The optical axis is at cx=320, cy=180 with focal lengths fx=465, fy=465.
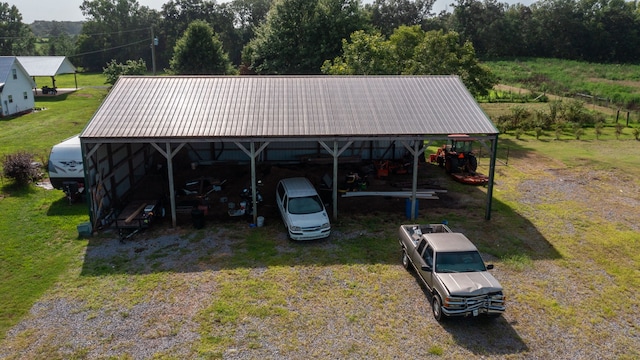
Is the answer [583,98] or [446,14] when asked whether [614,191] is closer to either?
[583,98]

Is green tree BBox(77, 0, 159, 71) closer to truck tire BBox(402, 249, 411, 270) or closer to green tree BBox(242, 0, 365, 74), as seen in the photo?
green tree BBox(242, 0, 365, 74)

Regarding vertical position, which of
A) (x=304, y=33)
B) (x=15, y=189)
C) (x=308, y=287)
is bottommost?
(x=308, y=287)

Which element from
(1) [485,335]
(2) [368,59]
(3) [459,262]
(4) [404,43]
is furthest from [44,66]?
(1) [485,335]

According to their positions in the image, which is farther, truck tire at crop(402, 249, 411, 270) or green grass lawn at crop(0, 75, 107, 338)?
truck tire at crop(402, 249, 411, 270)

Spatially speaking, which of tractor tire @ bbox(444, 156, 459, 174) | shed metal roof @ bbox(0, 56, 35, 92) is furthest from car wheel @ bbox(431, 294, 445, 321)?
shed metal roof @ bbox(0, 56, 35, 92)

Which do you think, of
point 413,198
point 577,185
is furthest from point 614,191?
point 413,198

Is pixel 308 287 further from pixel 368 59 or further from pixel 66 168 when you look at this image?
pixel 368 59
